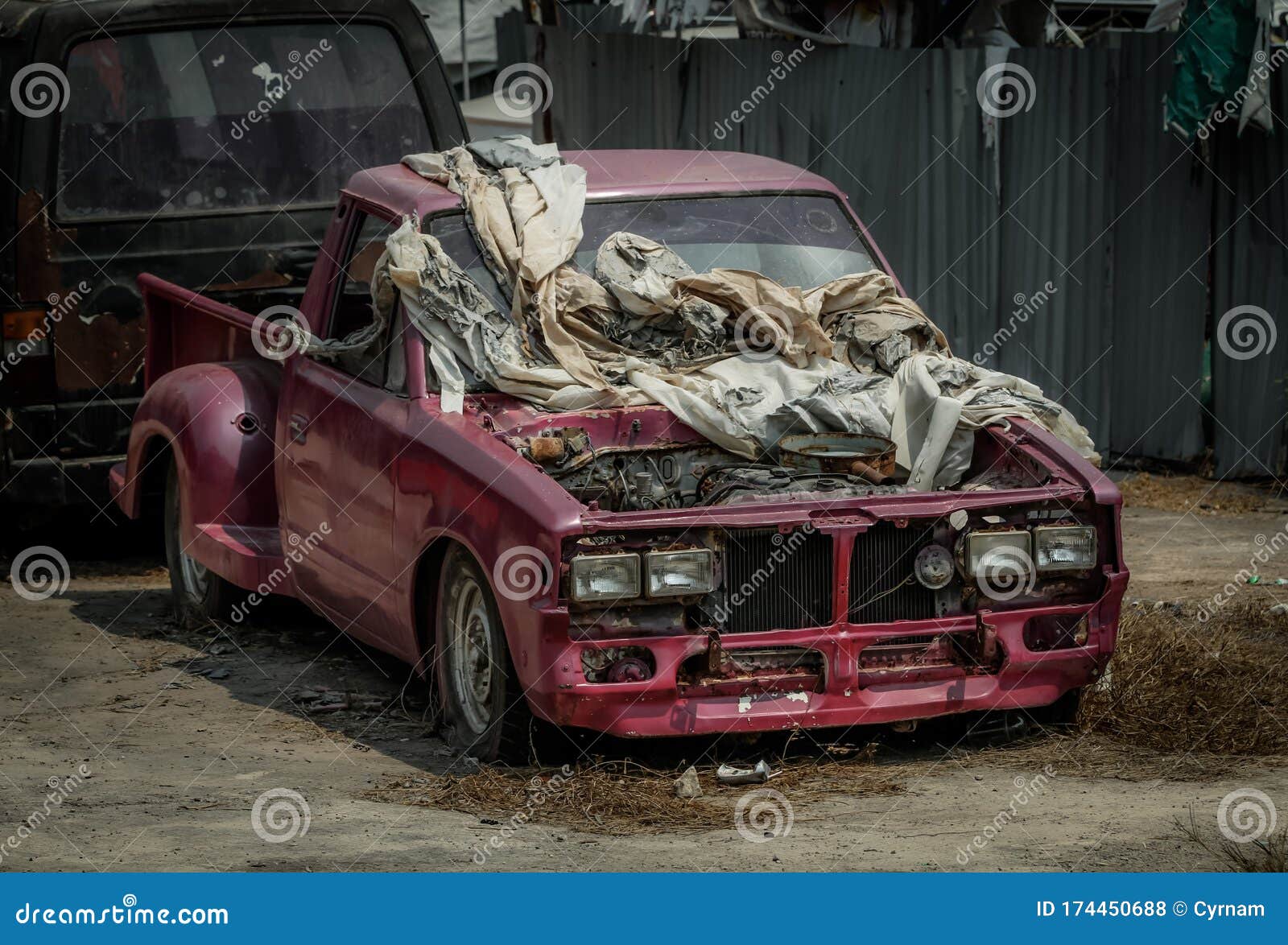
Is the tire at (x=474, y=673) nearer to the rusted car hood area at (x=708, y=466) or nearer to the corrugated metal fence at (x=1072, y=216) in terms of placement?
the rusted car hood area at (x=708, y=466)

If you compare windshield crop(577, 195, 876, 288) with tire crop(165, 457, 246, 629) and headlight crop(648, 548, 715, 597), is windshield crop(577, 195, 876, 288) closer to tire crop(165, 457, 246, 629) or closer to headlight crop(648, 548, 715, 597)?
headlight crop(648, 548, 715, 597)

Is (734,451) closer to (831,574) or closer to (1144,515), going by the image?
(831,574)

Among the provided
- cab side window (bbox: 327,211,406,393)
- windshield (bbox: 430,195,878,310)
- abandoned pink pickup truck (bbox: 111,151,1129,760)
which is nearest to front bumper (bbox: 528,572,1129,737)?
abandoned pink pickup truck (bbox: 111,151,1129,760)

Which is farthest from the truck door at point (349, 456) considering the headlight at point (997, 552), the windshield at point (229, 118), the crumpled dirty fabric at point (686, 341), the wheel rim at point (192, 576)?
the windshield at point (229, 118)

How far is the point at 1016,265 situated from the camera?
11.9 metres

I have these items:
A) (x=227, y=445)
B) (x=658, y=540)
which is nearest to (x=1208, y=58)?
(x=227, y=445)

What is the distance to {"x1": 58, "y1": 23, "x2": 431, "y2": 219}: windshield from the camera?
9508 mm

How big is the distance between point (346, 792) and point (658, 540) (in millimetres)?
1240

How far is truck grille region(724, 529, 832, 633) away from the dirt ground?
1.69 feet

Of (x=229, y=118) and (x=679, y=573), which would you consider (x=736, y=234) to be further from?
(x=229, y=118)

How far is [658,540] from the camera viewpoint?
5.74 metres

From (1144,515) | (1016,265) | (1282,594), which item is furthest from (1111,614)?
(1016,265)

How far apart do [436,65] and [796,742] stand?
16.3 ft

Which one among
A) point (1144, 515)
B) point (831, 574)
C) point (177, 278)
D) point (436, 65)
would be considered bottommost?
point (1144, 515)
